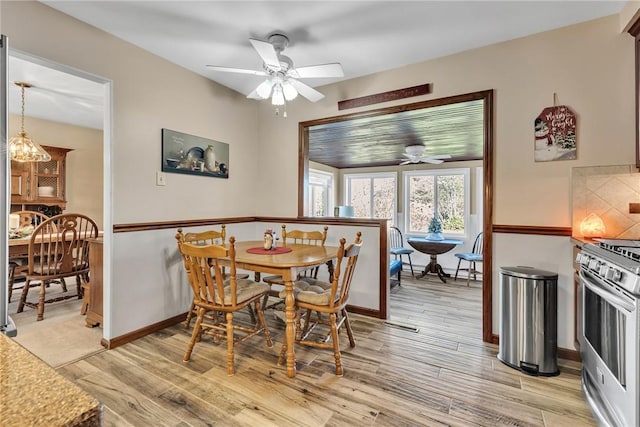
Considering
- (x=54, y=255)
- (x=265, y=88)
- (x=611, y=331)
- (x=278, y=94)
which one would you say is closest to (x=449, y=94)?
(x=278, y=94)

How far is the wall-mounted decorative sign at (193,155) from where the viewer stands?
2801 mm

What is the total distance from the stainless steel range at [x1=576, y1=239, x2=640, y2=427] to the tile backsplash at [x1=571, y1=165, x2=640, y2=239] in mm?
445

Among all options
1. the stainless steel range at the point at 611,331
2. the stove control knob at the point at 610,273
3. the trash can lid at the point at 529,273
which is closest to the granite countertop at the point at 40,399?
the stainless steel range at the point at 611,331

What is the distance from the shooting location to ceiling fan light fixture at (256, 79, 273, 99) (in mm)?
2371

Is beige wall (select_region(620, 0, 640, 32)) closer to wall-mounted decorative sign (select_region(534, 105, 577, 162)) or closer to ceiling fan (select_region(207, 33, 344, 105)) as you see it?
wall-mounted decorative sign (select_region(534, 105, 577, 162))

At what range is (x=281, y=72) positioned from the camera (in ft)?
7.55

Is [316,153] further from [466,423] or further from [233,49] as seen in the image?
[466,423]

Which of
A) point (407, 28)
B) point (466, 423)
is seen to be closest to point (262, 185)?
point (407, 28)

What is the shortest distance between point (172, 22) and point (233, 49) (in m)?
0.50

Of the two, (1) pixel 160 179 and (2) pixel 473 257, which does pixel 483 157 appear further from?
(1) pixel 160 179

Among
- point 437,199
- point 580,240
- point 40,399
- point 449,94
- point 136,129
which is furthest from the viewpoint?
point 437,199

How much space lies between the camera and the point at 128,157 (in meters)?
2.49

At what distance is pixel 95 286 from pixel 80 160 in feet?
10.4

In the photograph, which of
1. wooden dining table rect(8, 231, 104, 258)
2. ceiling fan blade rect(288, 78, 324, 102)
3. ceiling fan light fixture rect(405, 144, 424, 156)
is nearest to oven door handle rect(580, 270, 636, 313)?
ceiling fan blade rect(288, 78, 324, 102)
